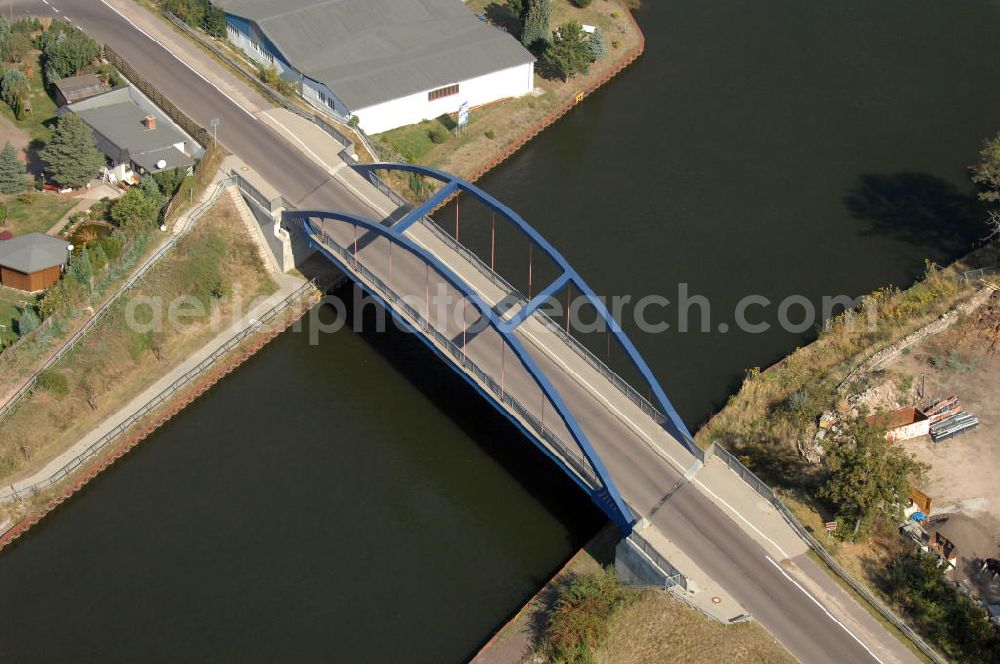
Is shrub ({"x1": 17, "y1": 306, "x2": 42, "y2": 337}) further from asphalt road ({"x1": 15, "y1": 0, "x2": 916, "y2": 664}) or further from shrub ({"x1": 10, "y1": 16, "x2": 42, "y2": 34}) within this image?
shrub ({"x1": 10, "y1": 16, "x2": 42, "y2": 34})

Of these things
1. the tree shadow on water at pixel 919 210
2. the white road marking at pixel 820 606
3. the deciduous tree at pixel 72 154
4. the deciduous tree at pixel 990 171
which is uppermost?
the deciduous tree at pixel 990 171

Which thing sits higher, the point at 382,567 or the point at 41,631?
the point at 382,567

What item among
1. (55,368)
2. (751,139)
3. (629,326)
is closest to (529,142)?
(751,139)

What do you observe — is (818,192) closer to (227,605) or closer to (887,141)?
(887,141)

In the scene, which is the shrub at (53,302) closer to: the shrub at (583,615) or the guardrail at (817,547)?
the shrub at (583,615)

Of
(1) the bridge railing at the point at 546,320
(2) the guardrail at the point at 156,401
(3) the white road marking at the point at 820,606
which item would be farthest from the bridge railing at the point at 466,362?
(3) the white road marking at the point at 820,606

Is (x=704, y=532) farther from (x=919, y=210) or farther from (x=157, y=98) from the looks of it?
(x=157, y=98)
